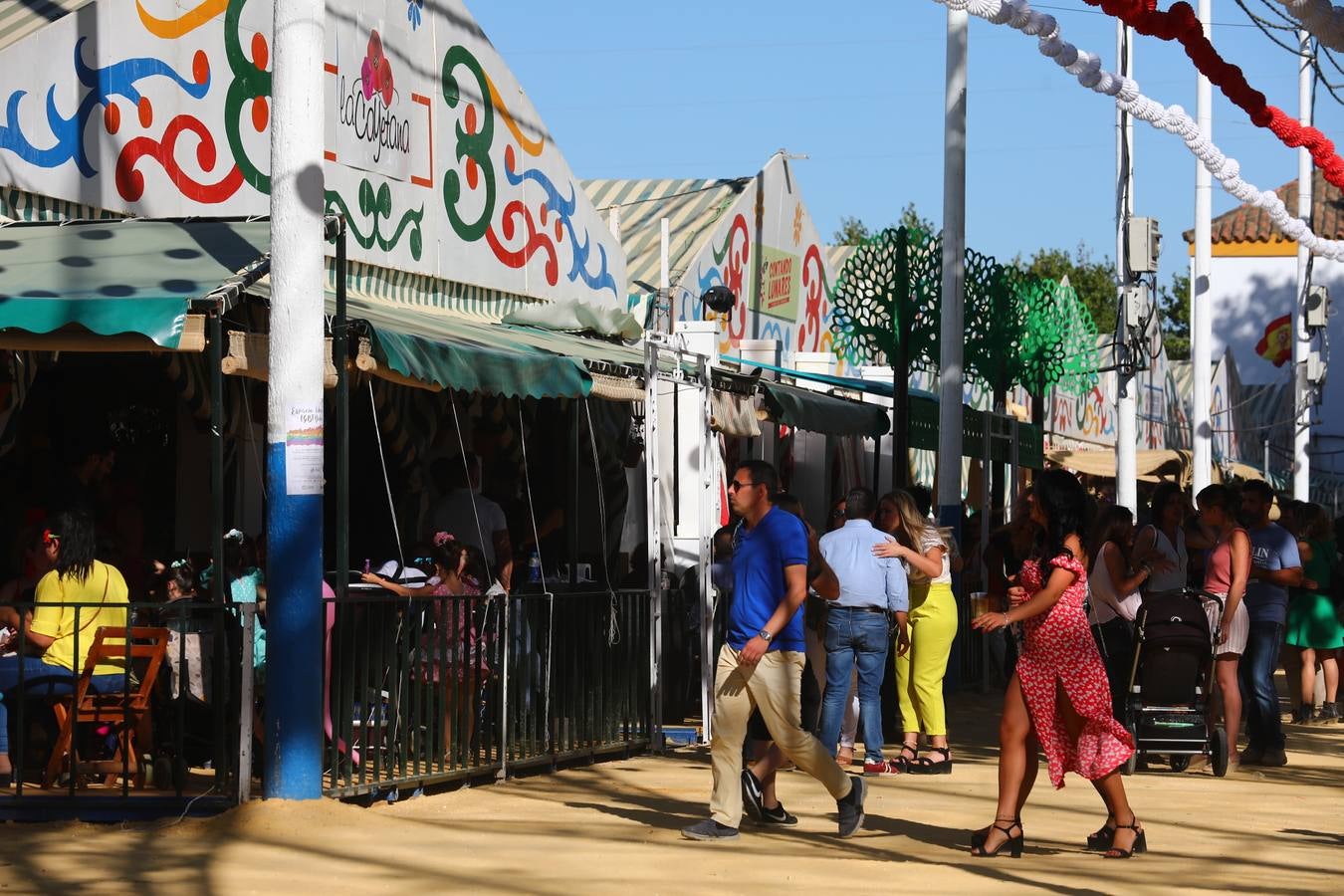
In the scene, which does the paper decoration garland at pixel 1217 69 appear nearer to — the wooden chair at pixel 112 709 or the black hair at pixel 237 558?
the wooden chair at pixel 112 709

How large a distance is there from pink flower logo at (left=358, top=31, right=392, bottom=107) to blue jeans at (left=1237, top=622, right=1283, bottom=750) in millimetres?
7337

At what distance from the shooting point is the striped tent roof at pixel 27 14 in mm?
11188

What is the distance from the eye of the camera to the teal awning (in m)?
8.84

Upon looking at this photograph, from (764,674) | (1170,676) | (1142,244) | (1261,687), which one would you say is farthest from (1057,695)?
(1142,244)

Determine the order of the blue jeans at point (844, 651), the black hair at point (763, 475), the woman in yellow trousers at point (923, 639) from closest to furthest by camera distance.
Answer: the black hair at point (763, 475)
the blue jeans at point (844, 651)
the woman in yellow trousers at point (923, 639)

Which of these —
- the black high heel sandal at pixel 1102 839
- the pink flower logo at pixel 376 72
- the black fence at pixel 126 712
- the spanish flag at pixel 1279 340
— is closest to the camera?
the black high heel sandal at pixel 1102 839

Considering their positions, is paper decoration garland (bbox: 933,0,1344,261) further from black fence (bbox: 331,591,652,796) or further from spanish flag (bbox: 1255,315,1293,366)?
spanish flag (bbox: 1255,315,1293,366)

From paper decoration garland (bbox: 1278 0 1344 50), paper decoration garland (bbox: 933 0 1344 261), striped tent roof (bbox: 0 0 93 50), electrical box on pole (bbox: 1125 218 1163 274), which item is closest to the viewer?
paper decoration garland (bbox: 1278 0 1344 50)

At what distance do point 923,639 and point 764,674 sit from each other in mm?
3538

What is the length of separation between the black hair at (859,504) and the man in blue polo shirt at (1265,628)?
10.1 ft

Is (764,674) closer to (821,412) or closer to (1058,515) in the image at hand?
(1058,515)

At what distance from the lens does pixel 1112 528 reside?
11.7 meters

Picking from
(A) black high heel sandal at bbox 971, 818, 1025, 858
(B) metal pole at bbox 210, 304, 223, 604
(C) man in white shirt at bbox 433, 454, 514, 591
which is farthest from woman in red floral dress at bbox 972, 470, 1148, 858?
(C) man in white shirt at bbox 433, 454, 514, 591

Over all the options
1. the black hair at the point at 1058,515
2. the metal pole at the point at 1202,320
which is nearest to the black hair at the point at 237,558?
the black hair at the point at 1058,515
